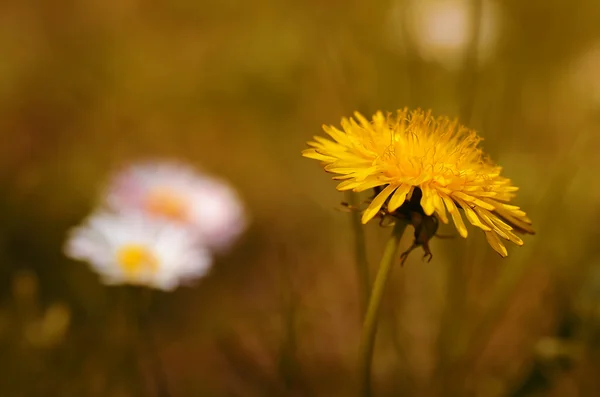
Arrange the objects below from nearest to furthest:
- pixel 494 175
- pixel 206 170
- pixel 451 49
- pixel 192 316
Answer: pixel 494 175 → pixel 192 316 → pixel 206 170 → pixel 451 49

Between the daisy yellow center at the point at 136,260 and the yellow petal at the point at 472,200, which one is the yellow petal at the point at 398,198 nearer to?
the yellow petal at the point at 472,200

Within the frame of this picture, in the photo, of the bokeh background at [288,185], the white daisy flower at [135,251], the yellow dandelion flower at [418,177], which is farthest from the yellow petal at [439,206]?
the white daisy flower at [135,251]

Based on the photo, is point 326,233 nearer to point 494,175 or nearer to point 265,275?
point 265,275

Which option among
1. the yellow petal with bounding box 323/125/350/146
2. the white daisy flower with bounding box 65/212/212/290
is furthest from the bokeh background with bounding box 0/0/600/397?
the yellow petal with bounding box 323/125/350/146

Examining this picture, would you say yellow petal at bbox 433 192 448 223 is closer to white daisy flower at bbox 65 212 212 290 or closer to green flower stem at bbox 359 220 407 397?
green flower stem at bbox 359 220 407 397

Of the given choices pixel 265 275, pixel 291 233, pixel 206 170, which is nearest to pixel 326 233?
pixel 291 233

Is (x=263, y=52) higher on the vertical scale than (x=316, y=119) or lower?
higher
